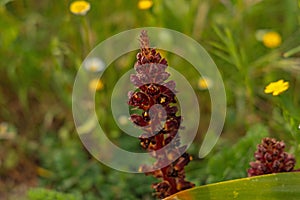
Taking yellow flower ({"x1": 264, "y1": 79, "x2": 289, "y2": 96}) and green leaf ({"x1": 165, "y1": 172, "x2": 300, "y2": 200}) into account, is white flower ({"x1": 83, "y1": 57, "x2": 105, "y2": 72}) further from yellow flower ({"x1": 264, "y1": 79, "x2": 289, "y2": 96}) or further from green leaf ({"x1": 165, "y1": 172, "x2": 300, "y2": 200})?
green leaf ({"x1": 165, "y1": 172, "x2": 300, "y2": 200})

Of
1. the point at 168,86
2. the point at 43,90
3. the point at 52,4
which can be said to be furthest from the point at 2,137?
the point at 168,86

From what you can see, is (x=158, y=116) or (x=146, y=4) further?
(x=146, y=4)

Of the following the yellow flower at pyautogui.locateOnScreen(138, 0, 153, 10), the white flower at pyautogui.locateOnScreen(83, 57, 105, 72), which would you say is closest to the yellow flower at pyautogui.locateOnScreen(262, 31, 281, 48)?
the yellow flower at pyautogui.locateOnScreen(138, 0, 153, 10)

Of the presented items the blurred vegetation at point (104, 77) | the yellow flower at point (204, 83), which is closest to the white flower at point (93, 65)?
the blurred vegetation at point (104, 77)

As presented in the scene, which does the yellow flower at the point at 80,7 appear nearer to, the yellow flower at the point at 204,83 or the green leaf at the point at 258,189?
the yellow flower at the point at 204,83

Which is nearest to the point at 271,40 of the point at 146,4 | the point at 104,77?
the point at 146,4

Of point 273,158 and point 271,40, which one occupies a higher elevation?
point 271,40

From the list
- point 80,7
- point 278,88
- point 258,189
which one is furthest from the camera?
point 80,7

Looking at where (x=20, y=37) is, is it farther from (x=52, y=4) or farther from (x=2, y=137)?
(x=2, y=137)

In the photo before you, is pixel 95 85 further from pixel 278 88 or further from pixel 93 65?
pixel 278 88
